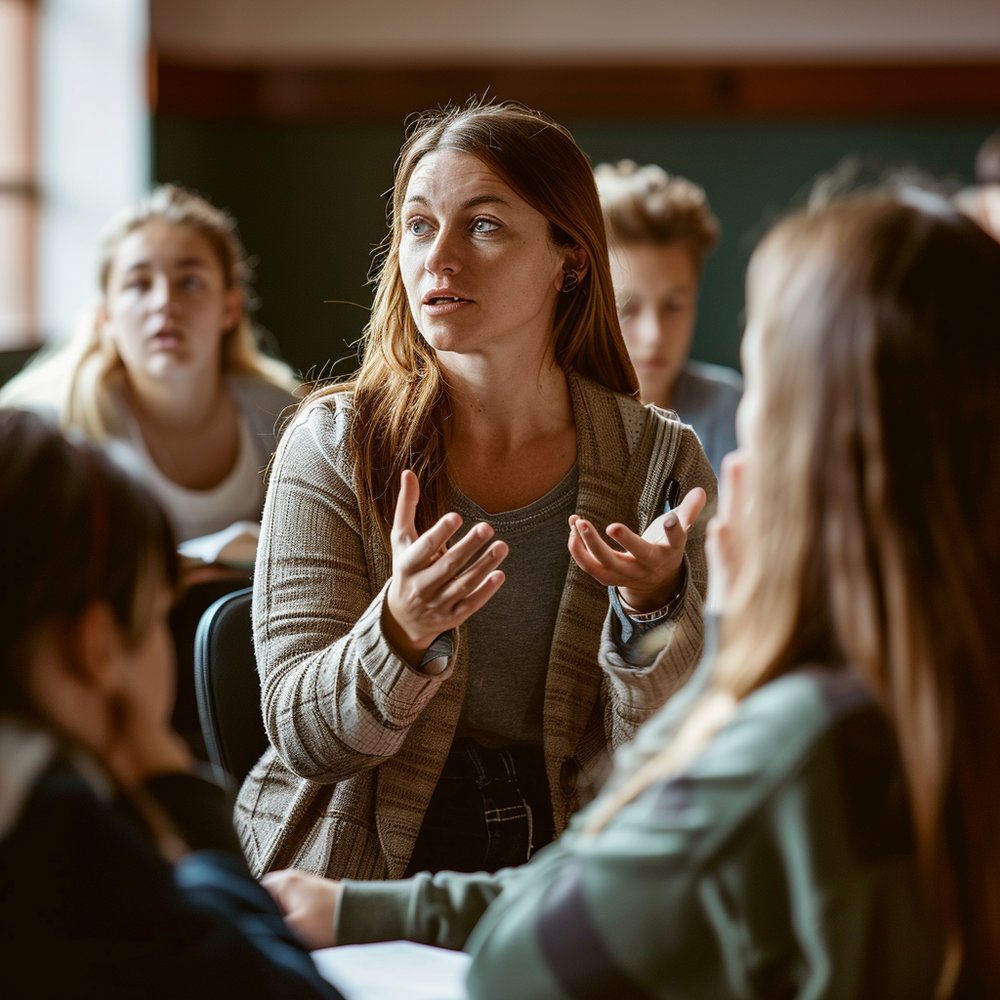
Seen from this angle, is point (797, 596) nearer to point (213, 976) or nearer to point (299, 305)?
point (213, 976)

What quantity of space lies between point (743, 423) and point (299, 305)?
5160mm

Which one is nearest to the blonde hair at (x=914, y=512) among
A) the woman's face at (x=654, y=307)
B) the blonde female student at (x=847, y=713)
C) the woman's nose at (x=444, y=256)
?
the blonde female student at (x=847, y=713)

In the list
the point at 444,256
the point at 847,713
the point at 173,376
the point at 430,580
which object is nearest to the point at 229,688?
the point at 430,580

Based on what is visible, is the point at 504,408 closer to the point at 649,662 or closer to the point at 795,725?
the point at 649,662

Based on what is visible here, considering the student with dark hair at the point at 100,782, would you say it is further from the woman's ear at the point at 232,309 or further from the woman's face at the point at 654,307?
the woman's ear at the point at 232,309

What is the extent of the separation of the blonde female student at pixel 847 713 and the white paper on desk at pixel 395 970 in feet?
0.43

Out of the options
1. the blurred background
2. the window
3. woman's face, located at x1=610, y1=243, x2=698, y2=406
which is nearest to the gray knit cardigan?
woman's face, located at x1=610, y1=243, x2=698, y2=406

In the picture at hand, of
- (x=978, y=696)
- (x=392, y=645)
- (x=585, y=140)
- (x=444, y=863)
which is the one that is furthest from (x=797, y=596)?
(x=585, y=140)

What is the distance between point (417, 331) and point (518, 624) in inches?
15.4

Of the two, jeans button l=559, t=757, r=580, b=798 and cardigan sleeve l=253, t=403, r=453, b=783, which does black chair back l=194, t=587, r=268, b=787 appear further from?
jeans button l=559, t=757, r=580, b=798

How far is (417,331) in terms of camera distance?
1669 millimetres

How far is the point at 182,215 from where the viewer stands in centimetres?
323

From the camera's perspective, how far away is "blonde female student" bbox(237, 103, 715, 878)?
139 centimetres

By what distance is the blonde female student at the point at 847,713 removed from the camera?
2.49 ft
